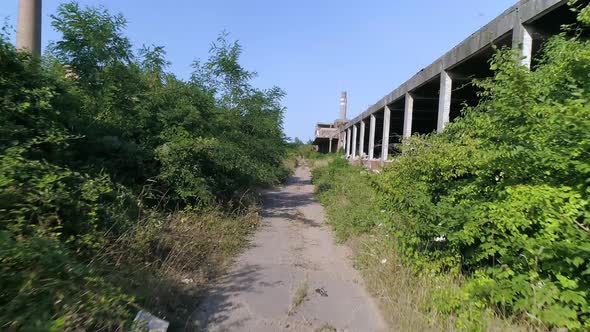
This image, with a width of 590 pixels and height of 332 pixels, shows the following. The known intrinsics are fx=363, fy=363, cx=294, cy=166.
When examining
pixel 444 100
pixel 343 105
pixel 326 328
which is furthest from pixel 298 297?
pixel 343 105

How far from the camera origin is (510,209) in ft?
11.8

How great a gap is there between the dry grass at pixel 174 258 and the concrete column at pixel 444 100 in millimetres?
5388

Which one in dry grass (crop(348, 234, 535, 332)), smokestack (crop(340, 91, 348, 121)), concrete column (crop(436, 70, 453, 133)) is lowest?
dry grass (crop(348, 234, 535, 332))

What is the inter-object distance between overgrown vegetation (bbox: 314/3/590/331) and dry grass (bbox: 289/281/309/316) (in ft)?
4.13

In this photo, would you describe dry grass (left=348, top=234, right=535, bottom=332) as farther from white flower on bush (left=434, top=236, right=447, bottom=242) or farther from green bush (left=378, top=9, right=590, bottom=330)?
white flower on bush (left=434, top=236, right=447, bottom=242)

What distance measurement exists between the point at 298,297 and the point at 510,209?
9.07 ft

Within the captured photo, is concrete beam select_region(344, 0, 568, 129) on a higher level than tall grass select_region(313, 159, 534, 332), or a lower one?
higher

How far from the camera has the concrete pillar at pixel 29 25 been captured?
653 cm

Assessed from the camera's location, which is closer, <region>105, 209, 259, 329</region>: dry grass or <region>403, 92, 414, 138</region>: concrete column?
<region>105, 209, 259, 329</region>: dry grass

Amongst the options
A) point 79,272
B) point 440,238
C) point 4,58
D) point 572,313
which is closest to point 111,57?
point 4,58

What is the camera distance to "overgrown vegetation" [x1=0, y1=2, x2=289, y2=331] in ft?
9.62

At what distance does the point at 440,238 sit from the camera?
4660 millimetres

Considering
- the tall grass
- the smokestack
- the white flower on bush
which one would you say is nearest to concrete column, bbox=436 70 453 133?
the tall grass

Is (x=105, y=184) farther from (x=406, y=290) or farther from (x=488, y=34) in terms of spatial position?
(x=488, y=34)
